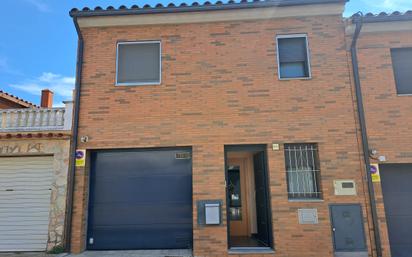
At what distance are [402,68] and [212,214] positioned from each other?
6291 mm

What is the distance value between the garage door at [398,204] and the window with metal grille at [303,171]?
1.65 m

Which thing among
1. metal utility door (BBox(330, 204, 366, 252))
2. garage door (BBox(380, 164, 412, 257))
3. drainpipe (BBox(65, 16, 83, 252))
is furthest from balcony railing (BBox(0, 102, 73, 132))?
garage door (BBox(380, 164, 412, 257))

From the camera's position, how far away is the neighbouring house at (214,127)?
6.98 m

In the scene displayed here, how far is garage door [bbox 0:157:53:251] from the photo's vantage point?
7504 mm

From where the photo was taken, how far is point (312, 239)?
6820 mm

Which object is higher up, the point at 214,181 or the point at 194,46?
the point at 194,46

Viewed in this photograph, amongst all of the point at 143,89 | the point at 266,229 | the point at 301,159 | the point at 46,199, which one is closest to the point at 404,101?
the point at 301,159

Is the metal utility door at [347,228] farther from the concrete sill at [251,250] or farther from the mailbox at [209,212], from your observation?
the mailbox at [209,212]

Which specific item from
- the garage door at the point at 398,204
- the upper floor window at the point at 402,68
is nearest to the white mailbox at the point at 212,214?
the garage door at the point at 398,204

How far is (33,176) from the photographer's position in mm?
7840

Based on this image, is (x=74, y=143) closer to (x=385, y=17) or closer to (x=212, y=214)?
(x=212, y=214)

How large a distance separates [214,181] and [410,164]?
4.94m

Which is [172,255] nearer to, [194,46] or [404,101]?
[194,46]

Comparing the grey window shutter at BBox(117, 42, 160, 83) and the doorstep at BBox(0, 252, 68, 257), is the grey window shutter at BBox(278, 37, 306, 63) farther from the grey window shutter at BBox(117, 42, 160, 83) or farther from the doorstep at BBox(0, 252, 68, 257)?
the doorstep at BBox(0, 252, 68, 257)
